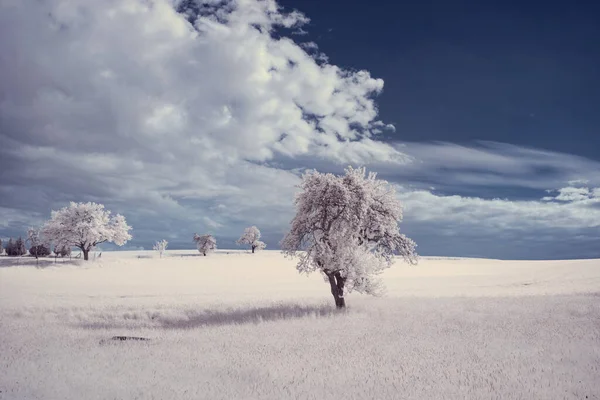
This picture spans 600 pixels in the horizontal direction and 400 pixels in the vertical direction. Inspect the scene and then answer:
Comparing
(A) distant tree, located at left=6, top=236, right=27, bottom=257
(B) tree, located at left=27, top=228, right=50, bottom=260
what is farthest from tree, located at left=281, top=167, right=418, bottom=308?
(A) distant tree, located at left=6, top=236, right=27, bottom=257

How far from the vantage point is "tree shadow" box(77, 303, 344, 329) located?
2066cm

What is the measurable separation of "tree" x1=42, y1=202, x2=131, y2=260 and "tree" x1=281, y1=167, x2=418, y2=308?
2336 inches

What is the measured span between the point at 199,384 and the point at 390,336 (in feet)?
26.2

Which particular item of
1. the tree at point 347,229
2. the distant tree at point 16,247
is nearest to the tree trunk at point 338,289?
the tree at point 347,229

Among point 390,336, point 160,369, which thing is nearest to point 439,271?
point 390,336

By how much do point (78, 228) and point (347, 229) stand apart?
62.6 meters

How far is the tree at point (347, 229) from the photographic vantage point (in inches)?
882

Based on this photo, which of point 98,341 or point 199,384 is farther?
point 98,341

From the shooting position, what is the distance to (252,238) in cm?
12838

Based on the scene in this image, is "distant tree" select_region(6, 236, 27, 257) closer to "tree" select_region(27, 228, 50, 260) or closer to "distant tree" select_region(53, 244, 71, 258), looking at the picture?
"tree" select_region(27, 228, 50, 260)

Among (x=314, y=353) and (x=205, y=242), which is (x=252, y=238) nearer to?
(x=205, y=242)

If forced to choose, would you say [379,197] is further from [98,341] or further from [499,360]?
[98,341]

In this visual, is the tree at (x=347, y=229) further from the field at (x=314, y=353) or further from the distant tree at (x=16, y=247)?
the distant tree at (x=16, y=247)

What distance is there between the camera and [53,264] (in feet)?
217
